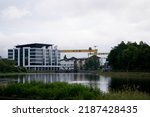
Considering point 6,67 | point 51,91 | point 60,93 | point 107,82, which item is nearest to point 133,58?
point 107,82

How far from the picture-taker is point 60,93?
20766mm

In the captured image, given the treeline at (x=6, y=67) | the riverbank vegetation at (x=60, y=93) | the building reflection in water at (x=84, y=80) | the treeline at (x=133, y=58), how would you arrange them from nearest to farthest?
the riverbank vegetation at (x=60, y=93) < the building reflection in water at (x=84, y=80) < the treeline at (x=133, y=58) < the treeline at (x=6, y=67)

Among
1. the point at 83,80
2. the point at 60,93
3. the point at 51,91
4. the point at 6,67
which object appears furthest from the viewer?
the point at 6,67

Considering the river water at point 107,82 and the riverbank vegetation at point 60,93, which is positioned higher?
the riverbank vegetation at point 60,93

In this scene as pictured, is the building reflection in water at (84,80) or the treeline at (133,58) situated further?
the treeline at (133,58)

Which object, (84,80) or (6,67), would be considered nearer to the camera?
(84,80)

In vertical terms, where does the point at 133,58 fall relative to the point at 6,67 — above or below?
above

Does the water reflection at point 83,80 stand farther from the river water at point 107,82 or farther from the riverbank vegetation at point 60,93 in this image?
the riverbank vegetation at point 60,93

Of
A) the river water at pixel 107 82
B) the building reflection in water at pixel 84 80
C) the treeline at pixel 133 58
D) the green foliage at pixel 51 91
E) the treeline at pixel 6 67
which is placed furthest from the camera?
the treeline at pixel 6 67

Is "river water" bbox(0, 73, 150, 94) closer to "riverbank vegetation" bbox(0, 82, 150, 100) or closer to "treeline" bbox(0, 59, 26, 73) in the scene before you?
"riverbank vegetation" bbox(0, 82, 150, 100)

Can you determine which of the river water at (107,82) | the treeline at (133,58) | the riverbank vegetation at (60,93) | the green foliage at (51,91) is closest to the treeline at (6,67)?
the treeline at (133,58)

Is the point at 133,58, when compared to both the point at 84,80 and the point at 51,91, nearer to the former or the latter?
the point at 84,80

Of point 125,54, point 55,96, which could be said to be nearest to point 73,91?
point 55,96

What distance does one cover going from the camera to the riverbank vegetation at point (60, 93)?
19.8 meters
